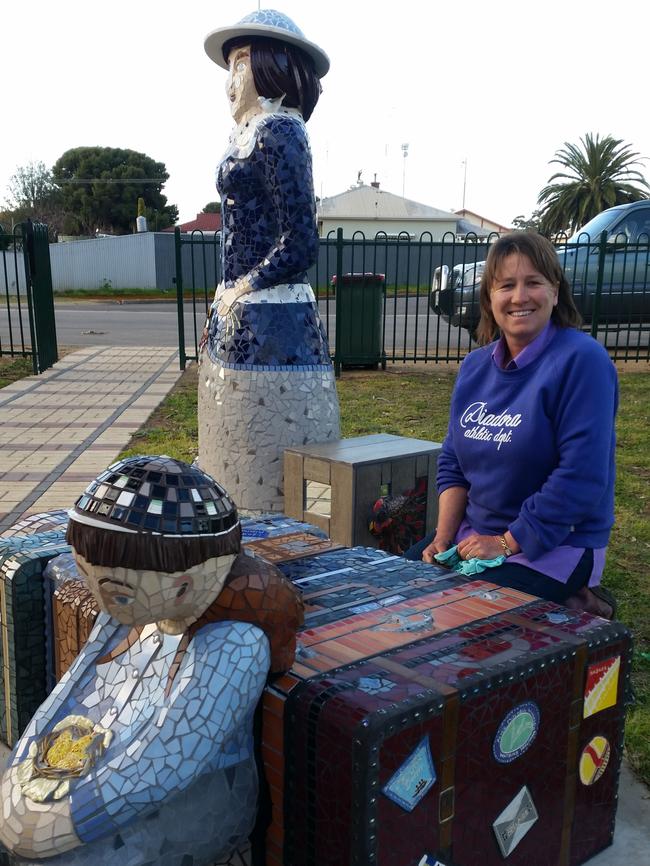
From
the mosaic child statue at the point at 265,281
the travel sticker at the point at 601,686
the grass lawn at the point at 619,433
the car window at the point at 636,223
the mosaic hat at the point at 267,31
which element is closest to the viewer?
the travel sticker at the point at 601,686

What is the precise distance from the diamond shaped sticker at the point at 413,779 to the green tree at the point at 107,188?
50192mm

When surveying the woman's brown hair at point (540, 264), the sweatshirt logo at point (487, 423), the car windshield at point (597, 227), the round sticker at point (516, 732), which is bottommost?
the round sticker at point (516, 732)

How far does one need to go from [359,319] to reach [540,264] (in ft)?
27.3

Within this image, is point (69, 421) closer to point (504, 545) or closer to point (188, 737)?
point (504, 545)

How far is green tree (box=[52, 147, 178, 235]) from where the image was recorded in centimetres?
5066

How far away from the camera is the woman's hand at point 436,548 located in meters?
2.63

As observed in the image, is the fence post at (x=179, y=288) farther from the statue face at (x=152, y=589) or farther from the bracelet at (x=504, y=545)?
the statue face at (x=152, y=589)

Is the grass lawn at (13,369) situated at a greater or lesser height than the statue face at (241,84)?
lesser

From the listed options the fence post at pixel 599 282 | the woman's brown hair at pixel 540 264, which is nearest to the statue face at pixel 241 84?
the woman's brown hair at pixel 540 264

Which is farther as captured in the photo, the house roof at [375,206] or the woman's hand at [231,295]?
the house roof at [375,206]

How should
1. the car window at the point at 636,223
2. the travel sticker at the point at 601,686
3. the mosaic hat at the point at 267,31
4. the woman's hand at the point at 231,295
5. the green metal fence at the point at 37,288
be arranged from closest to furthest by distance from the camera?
the travel sticker at the point at 601,686
the mosaic hat at the point at 267,31
the woman's hand at the point at 231,295
the green metal fence at the point at 37,288
the car window at the point at 636,223

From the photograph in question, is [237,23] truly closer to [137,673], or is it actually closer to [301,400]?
[301,400]

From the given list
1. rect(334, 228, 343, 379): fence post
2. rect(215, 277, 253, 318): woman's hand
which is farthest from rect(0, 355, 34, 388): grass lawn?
rect(215, 277, 253, 318): woman's hand

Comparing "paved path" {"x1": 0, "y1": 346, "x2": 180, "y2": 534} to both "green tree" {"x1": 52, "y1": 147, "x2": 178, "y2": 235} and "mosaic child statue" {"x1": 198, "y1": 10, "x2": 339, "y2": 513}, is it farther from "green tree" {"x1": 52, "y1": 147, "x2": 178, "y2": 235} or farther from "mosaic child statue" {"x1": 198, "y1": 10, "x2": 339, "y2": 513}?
"green tree" {"x1": 52, "y1": 147, "x2": 178, "y2": 235}
